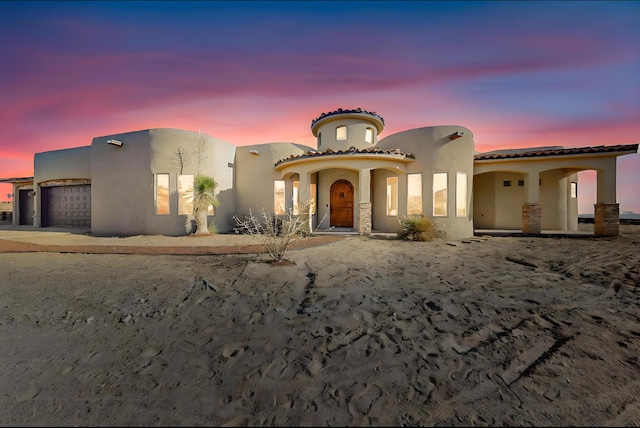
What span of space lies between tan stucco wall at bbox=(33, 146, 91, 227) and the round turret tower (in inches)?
538

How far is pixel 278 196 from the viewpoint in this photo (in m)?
14.0

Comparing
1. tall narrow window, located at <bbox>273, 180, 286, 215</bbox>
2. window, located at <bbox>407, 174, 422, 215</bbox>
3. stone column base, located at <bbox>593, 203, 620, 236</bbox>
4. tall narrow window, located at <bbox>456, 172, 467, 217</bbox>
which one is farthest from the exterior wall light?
stone column base, located at <bbox>593, 203, 620, 236</bbox>

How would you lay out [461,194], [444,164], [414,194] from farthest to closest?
1. [414,194]
2. [461,194]
3. [444,164]

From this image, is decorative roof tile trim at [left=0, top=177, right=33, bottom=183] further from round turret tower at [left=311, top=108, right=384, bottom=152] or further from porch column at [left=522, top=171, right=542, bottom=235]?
porch column at [left=522, top=171, right=542, bottom=235]

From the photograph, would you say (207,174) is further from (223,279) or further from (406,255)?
(406,255)

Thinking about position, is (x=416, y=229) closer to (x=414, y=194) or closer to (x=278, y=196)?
(x=414, y=194)

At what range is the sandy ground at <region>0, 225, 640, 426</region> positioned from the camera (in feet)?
7.09

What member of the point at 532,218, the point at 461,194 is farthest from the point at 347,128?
the point at 532,218

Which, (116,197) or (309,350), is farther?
(116,197)

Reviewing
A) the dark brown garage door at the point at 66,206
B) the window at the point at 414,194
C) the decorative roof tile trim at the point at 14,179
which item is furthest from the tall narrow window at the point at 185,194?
the decorative roof tile trim at the point at 14,179

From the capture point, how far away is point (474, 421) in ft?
6.67

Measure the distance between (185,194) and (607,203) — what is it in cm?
1901

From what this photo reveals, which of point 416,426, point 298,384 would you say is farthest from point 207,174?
point 416,426

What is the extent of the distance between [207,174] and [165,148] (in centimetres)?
213
